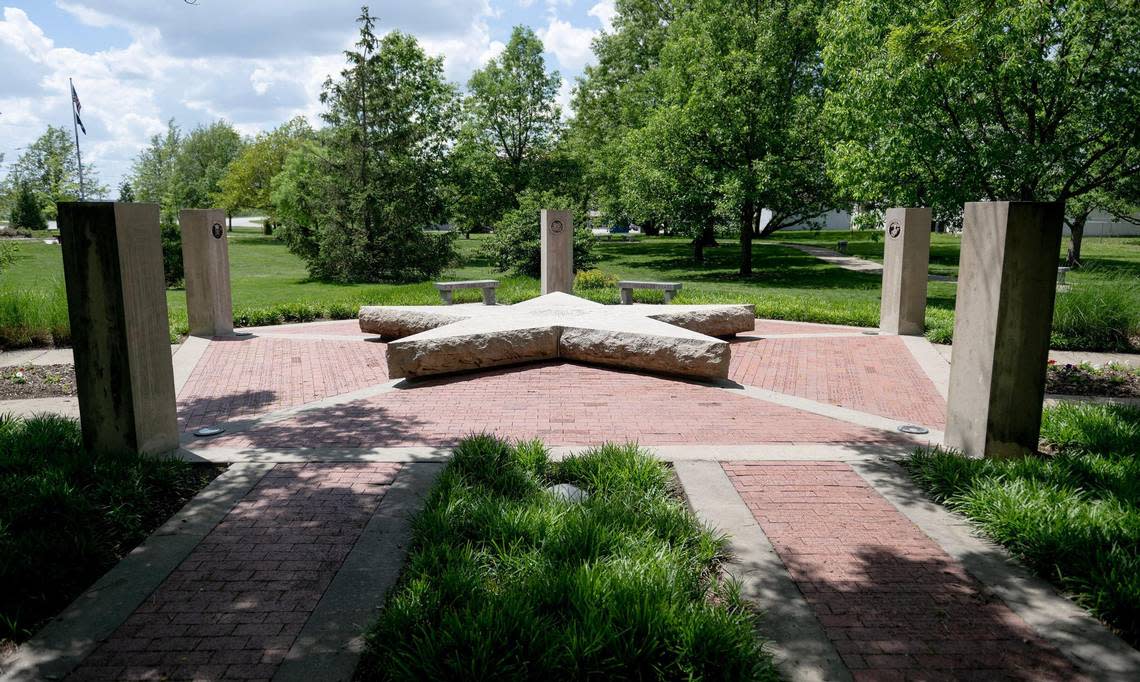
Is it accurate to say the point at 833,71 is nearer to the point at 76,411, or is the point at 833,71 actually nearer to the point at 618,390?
the point at 618,390

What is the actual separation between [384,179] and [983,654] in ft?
81.2

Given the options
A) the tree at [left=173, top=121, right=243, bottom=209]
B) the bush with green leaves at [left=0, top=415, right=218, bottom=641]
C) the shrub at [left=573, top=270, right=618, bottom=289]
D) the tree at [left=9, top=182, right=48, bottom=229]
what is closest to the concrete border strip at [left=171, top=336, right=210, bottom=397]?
the bush with green leaves at [left=0, top=415, right=218, bottom=641]

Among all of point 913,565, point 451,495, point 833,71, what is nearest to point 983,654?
point 913,565

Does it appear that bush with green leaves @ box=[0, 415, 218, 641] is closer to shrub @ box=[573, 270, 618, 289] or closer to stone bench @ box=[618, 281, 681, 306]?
stone bench @ box=[618, 281, 681, 306]

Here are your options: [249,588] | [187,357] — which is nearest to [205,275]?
[187,357]

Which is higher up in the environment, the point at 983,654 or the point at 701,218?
the point at 701,218

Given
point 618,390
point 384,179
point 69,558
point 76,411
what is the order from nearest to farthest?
point 69,558 → point 76,411 → point 618,390 → point 384,179

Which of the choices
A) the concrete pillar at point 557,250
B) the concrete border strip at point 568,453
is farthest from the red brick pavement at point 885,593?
the concrete pillar at point 557,250

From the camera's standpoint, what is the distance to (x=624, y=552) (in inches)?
173

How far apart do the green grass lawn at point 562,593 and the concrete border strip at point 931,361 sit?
18.5 ft

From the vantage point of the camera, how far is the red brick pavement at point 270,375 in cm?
831

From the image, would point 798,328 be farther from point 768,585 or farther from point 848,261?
point 848,261

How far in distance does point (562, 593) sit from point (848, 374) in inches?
284

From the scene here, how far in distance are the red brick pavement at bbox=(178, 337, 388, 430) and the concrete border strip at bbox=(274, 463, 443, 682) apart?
3353mm
